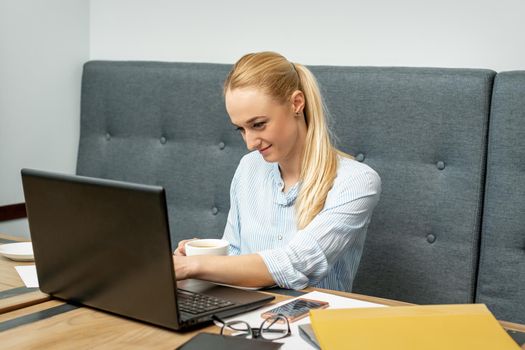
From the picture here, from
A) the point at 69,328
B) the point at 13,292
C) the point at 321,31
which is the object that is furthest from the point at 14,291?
the point at 321,31

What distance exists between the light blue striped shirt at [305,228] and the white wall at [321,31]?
542 mm

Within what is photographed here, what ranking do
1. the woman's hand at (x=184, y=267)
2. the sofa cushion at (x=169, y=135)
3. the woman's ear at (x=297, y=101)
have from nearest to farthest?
the woman's hand at (x=184, y=267) → the woman's ear at (x=297, y=101) → the sofa cushion at (x=169, y=135)

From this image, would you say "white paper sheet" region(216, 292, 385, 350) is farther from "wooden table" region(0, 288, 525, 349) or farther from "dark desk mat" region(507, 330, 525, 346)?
"dark desk mat" region(507, 330, 525, 346)

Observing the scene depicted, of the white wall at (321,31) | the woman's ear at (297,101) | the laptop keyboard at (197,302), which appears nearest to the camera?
the laptop keyboard at (197,302)

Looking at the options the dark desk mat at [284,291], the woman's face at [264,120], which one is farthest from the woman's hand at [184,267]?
the woman's face at [264,120]

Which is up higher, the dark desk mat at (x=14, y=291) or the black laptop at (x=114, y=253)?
the black laptop at (x=114, y=253)

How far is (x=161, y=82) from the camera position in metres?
2.45

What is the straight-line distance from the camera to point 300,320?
122 cm

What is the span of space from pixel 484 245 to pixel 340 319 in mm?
956

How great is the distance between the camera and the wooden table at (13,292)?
4.31 feet

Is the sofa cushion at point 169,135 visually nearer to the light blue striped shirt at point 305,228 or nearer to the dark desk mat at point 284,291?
the light blue striped shirt at point 305,228

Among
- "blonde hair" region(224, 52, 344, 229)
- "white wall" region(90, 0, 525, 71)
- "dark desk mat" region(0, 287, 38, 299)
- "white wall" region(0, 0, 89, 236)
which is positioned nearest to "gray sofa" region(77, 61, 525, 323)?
"white wall" region(90, 0, 525, 71)

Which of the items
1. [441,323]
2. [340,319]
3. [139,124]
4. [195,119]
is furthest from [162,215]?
[139,124]

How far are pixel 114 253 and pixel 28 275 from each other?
17.7 inches
